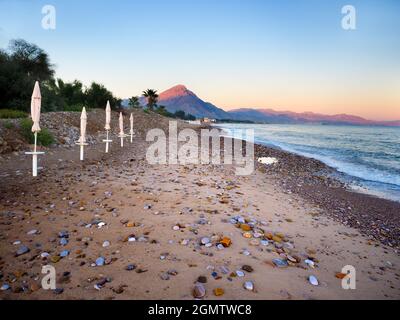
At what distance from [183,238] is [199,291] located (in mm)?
1457

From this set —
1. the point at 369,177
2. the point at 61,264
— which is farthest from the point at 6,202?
the point at 369,177

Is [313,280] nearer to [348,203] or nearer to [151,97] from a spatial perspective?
[348,203]

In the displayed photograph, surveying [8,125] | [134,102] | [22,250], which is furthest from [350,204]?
[134,102]

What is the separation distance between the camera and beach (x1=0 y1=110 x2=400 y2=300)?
335 centimetres

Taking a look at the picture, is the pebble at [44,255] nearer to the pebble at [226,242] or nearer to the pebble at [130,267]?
the pebble at [130,267]

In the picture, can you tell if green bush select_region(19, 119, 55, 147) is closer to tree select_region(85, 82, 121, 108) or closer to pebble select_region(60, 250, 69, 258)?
pebble select_region(60, 250, 69, 258)

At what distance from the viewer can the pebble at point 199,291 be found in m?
3.10

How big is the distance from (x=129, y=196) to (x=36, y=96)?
4.91 m

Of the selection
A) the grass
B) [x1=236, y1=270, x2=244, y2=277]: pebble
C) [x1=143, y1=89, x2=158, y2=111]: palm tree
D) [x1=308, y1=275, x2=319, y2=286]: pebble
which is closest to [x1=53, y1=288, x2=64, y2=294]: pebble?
[x1=236, y1=270, x2=244, y2=277]: pebble

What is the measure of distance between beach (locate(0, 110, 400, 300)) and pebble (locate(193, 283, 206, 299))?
3cm

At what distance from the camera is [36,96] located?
26.3 ft

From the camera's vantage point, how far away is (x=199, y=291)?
3.15 metres
